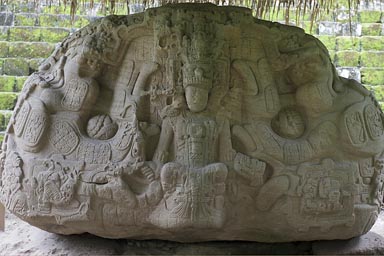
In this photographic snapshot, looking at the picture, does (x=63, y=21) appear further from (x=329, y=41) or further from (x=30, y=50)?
(x=329, y=41)

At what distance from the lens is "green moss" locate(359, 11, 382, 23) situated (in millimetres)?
5059

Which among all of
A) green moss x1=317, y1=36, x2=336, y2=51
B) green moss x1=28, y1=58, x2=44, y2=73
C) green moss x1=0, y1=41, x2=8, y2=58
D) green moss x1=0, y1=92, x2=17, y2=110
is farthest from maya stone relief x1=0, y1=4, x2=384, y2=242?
green moss x1=317, y1=36, x2=336, y2=51

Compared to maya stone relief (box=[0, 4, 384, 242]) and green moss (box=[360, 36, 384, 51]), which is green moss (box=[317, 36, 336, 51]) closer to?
green moss (box=[360, 36, 384, 51])

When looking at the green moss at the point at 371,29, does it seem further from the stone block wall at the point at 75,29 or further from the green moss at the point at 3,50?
the green moss at the point at 3,50

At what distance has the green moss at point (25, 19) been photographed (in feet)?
15.9

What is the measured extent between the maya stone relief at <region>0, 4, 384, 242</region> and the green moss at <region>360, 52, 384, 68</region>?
2.52 m

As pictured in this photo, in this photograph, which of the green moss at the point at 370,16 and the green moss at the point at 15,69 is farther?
the green moss at the point at 370,16

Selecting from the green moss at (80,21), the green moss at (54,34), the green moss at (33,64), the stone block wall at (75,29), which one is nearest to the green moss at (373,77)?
the stone block wall at (75,29)

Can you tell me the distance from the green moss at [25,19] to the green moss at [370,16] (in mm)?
3164

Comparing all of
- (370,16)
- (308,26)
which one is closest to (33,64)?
(308,26)

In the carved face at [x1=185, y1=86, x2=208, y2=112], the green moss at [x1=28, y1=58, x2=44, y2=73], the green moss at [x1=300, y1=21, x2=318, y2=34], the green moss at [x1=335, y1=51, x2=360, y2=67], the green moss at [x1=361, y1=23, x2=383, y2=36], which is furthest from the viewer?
the green moss at [x1=361, y1=23, x2=383, y2=36]

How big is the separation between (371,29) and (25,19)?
3315 mm

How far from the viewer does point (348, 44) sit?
4.89 m

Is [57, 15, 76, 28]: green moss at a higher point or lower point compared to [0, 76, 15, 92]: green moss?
higher
